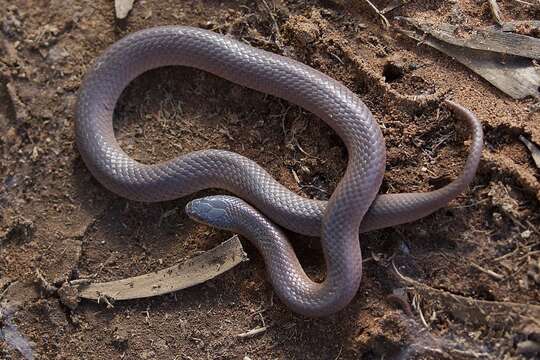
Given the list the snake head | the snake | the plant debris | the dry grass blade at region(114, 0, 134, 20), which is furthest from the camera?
the dry grass blade at region(114, 0, 134, 20)

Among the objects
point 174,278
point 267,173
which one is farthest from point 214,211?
point 174,278

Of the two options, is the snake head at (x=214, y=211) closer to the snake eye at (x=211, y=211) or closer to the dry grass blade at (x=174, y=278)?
the snake eye at (x=211, y=211)

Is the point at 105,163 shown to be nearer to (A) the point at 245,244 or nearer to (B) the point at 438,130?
(A) the point at 245,244

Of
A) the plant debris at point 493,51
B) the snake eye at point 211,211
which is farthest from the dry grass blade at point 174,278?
the plant debris at point 493,51

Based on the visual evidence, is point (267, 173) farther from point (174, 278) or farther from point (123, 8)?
point (123, 8)

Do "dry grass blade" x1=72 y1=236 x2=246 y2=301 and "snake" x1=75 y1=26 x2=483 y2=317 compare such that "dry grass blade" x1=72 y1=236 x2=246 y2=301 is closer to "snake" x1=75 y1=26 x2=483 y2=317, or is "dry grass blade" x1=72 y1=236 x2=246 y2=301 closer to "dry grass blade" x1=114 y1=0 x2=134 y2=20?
"snake" x1=75 y1=26 x2=483 y2=317

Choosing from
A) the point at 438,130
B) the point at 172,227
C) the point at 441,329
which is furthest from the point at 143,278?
the point at 438,130

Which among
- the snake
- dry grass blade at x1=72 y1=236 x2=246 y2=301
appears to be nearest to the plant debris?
the snake

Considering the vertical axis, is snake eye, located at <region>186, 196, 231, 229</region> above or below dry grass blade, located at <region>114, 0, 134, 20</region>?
below
